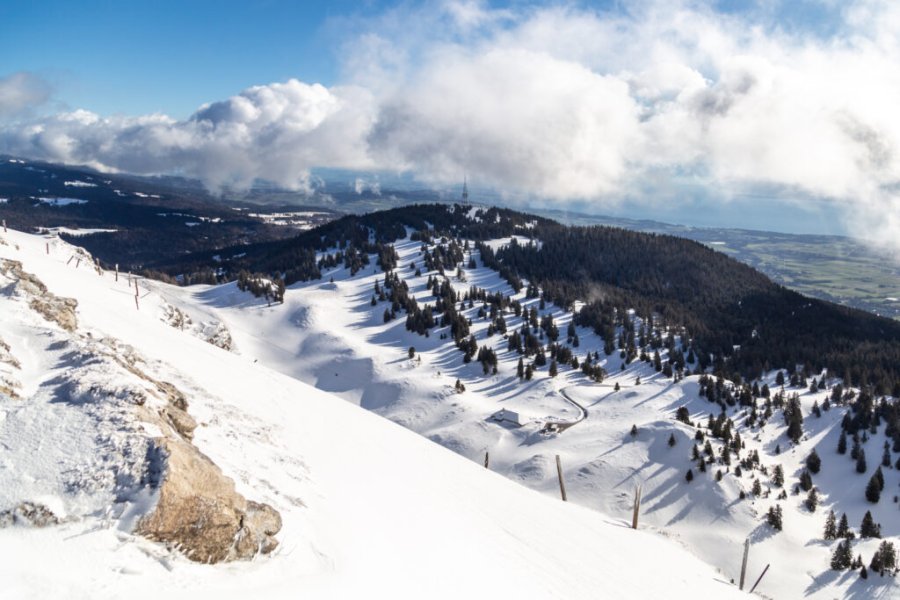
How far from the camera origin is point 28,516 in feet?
32.8

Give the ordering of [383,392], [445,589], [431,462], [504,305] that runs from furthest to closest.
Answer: [504,305], [383,392], [431,462], [445,589]

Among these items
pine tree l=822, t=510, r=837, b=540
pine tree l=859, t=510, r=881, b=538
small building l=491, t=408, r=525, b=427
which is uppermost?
small building l=491, t=408, r=525, b=427

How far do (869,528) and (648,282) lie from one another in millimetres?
87111

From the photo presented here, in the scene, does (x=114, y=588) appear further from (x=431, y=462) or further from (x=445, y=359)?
(x=445, y=359)

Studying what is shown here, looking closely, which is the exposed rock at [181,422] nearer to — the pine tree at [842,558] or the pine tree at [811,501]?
the pine tree at [842,558]

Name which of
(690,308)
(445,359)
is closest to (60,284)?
(445,359)

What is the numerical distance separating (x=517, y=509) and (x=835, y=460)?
46766 millimetres

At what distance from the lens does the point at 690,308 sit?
10969 centimetres

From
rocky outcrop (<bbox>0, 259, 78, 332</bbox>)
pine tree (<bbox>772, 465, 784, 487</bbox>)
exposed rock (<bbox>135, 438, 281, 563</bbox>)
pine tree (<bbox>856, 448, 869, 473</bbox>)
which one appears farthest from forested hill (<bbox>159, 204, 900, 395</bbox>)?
exposed rock (<bbox>135, 438, 281, 563</bbox>)

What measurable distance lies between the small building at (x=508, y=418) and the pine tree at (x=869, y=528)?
29.8 m

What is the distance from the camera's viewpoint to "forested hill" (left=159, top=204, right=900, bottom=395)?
3246 inches

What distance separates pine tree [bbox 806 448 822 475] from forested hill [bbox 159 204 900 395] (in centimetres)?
1941

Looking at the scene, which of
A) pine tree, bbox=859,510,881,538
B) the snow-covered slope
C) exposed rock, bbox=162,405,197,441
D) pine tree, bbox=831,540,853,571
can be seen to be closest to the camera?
the snow-covered slope

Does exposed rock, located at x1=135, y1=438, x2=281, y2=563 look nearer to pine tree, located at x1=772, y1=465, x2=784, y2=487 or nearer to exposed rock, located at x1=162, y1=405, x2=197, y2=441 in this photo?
exposed rock, located at x1=162, y1=405, x2=197, y2=441
